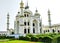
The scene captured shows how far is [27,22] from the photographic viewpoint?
52.7m

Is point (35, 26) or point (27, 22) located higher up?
point (27, 22)

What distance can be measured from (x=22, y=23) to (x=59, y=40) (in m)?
39.9

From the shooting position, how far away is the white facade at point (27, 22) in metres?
52.1

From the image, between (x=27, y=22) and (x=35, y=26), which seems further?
(x=35, y=26)

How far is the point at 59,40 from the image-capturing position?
12492mm

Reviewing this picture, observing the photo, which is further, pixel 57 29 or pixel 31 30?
pixel 57 29

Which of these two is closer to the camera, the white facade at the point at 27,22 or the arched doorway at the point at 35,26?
the white facade at the point at 27,22

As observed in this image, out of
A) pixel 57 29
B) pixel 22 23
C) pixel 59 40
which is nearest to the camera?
pixel 59 40

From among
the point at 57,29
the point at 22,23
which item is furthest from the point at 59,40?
the point at 57,29

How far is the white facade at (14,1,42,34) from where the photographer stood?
52.1 metres

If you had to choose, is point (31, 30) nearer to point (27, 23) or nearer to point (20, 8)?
point (27, 23)

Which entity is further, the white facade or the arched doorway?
the arched doorway

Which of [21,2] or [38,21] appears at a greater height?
[21,2]

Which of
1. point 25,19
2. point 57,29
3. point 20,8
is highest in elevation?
point 20,8
